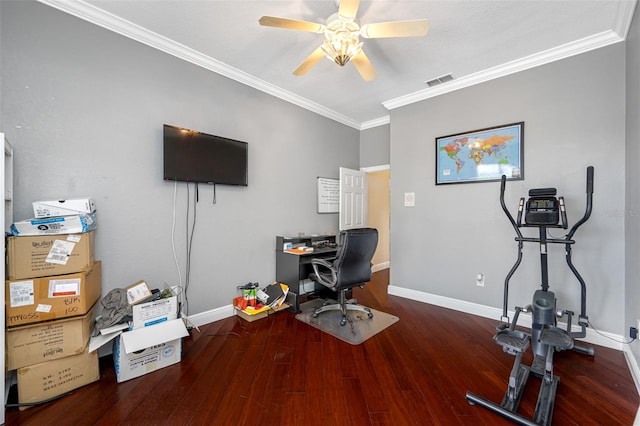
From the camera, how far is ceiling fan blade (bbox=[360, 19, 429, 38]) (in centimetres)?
172

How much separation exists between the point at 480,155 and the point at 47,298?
13.0ft

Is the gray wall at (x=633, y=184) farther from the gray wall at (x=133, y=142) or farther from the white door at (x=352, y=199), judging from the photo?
the gray wall at (x=133, y=142)

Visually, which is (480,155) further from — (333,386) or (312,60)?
(333,386)

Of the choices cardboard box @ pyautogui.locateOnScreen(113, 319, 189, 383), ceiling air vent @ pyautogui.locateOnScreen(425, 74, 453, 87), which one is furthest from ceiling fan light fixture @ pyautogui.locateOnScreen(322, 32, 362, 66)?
cardboard box @ pyautogui.locateOnScreen(113, 319, 189, 383)

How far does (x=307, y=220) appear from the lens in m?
3.79

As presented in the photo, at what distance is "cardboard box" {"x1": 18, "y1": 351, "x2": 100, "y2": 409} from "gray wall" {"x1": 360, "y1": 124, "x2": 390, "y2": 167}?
4.13 meters

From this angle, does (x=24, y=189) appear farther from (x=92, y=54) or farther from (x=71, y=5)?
(x=71, y=5)

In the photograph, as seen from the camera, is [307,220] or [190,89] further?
[307,220]

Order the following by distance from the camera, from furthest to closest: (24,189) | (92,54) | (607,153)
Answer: (607,153), (92,54), (24,189)

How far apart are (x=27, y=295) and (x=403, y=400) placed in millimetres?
2367

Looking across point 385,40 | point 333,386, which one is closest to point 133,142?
point 385,40

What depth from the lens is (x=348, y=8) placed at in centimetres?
169

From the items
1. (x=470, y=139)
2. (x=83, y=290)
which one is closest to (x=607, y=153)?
(x=470, y=139)

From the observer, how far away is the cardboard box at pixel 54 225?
1553 mm
